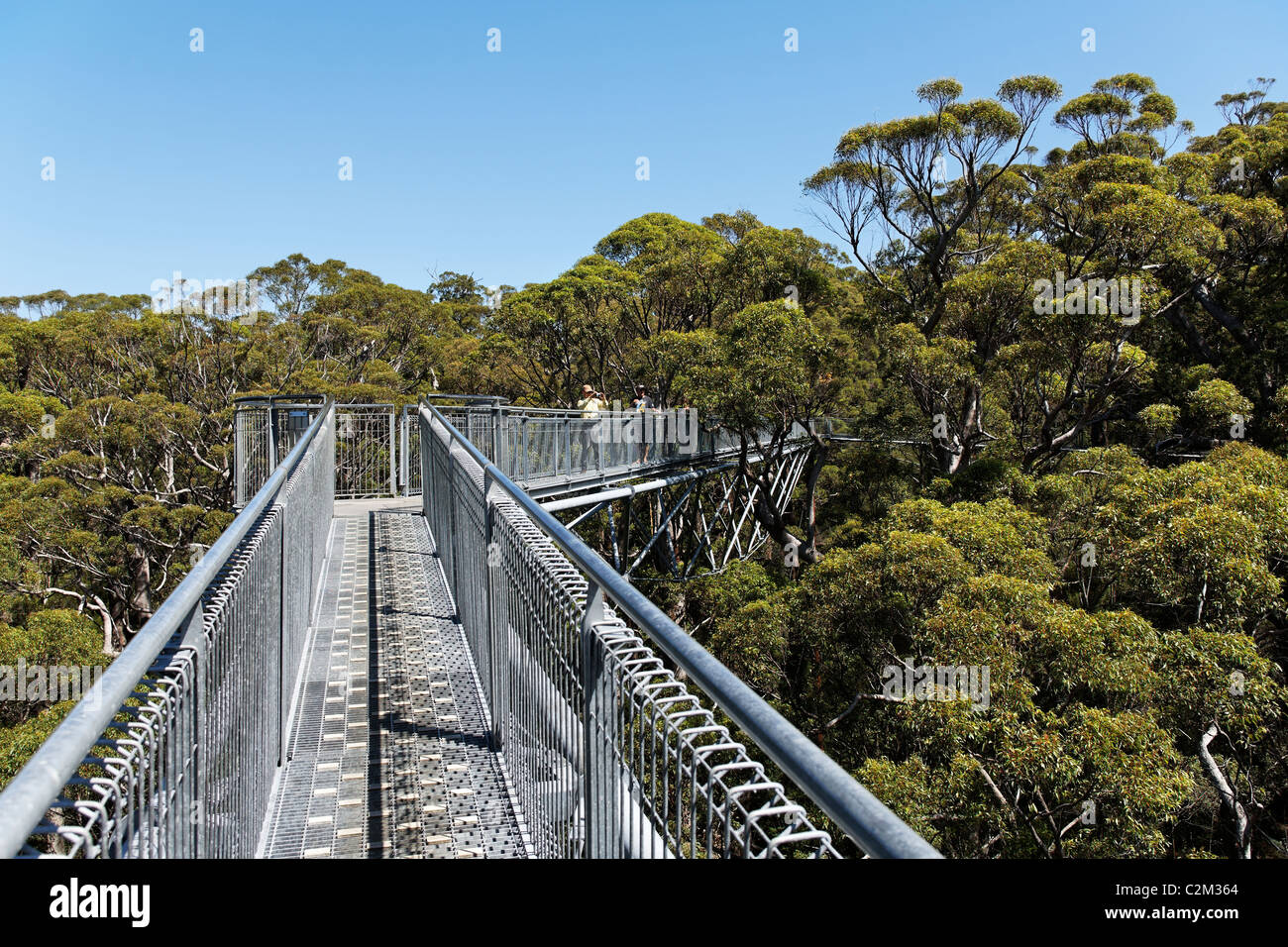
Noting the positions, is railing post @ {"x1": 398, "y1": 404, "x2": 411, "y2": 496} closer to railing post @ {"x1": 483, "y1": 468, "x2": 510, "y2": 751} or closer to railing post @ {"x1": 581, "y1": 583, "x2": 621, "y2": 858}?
railing post @ {"x1": 483, "y1": 468, "x2": 510, "y2": 751}

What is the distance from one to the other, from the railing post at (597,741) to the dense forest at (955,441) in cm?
863

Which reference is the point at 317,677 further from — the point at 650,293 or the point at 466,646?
the point at 650,293

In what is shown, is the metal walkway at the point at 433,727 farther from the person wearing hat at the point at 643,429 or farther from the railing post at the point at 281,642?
the person wearing hat at the point at 643,429

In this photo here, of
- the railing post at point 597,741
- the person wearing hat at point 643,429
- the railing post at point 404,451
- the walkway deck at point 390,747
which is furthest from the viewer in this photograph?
the person wearing hat at point 643,429

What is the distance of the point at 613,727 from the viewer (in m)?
2.32

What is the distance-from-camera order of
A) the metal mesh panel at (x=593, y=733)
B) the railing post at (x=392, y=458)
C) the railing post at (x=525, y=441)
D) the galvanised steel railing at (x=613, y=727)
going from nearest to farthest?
the galvanised steel railing at (x=613, y=727), the metal mesh panel at (x=593, y=733), the railing post at (x=525, y=441), the railing post at (x=392, y=458)

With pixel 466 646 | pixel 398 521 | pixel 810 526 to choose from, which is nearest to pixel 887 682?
pixel 398 521

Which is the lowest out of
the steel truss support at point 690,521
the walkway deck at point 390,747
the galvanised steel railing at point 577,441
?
the steel truss support at point 690,521

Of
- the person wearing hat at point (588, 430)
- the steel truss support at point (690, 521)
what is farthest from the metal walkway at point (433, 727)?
the steel truss support at point (690, 521)

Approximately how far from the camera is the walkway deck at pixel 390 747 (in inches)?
137

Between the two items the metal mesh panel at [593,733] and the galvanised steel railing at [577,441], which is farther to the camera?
the galvanised steel railing at [577,441]

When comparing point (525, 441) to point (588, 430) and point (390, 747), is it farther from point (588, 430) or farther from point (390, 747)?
point (390, 747)

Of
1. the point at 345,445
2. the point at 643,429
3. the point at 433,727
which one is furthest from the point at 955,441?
the point at 433,727

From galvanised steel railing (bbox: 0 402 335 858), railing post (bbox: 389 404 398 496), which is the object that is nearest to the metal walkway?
galvanised steel railing (bbox: 0 402 335 858)
